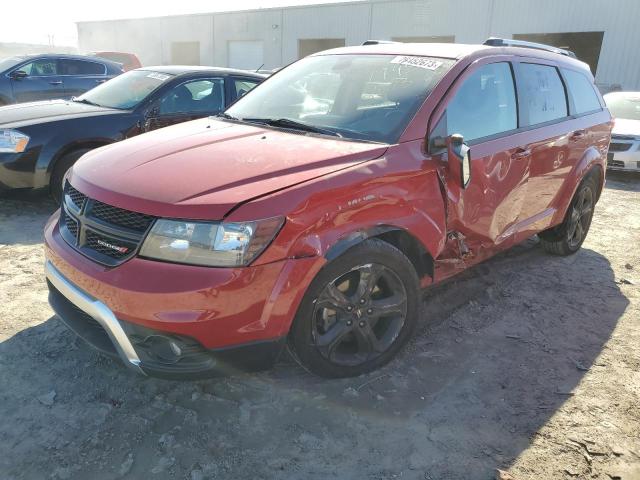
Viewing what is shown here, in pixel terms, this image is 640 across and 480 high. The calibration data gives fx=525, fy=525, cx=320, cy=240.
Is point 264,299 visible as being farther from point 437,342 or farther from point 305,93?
point 305,93

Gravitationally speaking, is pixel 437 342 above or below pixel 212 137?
below

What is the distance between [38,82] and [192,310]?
9.22 m

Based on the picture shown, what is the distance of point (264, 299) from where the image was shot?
2230 millimetres

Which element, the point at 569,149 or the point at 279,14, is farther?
the point at 279,14

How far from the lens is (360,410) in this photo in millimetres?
2551

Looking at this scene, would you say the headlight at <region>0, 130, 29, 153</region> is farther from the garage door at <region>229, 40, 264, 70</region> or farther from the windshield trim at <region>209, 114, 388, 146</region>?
the garage door at <region>229, 40, 264, 70</region>

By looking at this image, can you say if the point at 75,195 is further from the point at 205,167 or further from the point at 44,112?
the point at 44,112

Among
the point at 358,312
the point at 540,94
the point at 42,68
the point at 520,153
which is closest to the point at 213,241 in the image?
the point at 358,312

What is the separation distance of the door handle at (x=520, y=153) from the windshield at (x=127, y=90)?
392cm

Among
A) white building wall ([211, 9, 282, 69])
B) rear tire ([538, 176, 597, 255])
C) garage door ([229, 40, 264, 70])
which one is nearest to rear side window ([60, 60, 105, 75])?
rear tire ([538, 176, 597, 255])

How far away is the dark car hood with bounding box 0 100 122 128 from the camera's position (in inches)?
199

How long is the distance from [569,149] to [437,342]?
2.07 m

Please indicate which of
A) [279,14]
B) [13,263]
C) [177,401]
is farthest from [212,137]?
[279,14]

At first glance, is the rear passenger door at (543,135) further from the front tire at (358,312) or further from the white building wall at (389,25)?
the white building wall at (389,25)
